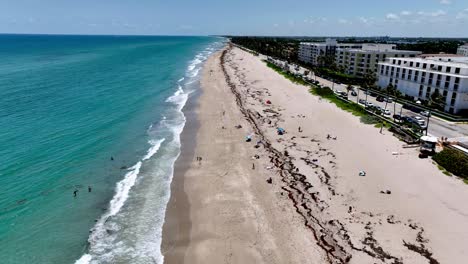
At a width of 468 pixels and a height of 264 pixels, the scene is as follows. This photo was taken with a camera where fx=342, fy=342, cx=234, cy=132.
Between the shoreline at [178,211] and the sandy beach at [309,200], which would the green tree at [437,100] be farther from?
the shoreline at [178,211]

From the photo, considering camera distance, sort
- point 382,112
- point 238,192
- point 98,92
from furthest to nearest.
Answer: point 98,92, point 382,112, point 238,192

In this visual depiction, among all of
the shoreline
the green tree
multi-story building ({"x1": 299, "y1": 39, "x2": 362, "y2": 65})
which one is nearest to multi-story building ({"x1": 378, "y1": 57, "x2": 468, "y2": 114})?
the green tree

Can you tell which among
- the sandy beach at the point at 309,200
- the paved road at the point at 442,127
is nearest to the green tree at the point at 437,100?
the paved road at the point at 442,127

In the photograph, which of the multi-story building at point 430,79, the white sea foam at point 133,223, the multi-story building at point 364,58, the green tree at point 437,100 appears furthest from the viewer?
the multi-story building at point 364,58

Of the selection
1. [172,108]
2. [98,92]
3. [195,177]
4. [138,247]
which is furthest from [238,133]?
[98,92]

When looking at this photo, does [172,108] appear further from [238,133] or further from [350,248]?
[350,248]

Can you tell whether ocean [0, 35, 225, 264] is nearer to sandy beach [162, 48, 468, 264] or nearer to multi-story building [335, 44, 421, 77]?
sandy beach [162, 48, 468, 264]
